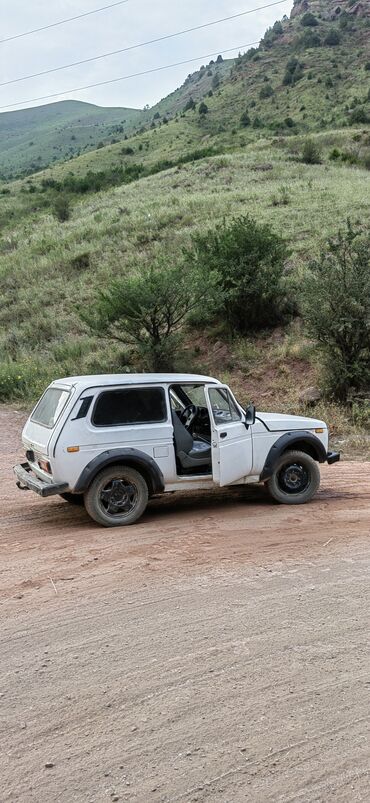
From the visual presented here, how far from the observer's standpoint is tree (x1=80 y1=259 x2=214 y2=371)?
56.5 ft

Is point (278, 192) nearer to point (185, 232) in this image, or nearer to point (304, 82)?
point (185, 232)

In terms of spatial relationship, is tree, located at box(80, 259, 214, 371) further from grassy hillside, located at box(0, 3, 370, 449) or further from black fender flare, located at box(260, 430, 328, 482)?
black fender flare, located at box(260, 430, 328, 482)

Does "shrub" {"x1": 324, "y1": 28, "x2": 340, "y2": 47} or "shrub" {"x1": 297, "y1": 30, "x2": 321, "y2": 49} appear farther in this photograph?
"shrub" {"x1": 297, "y1": 30, "x2": 321, "y2": 49}

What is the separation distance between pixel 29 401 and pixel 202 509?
31.1 ft

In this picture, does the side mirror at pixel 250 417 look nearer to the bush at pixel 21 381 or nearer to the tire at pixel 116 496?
the tire at pixel 116 496

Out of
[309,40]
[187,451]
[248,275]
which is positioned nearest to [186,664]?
[187,451]

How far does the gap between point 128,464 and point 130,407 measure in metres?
0.65

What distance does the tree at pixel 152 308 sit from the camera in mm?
17219

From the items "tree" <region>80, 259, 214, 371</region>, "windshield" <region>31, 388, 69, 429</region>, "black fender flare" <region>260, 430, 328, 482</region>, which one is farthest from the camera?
"tree" <region>80, 259, 214, 371</region>

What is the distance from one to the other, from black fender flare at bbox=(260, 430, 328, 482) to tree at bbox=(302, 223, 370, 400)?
6464 millimetres

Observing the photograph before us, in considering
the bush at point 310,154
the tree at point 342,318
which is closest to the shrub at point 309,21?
the bush at point 310,154

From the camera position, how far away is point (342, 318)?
46.9 feet

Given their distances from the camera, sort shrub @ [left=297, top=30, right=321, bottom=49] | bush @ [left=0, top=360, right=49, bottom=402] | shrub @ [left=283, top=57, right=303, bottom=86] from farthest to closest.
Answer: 1. shrub @ [left=297, top=30, right=321, bottom=49]
2. shrub @ [left=283, top=57, right=303, bottom=86]
3. bush @ [left=0, top=360, right=49, bottom=402]

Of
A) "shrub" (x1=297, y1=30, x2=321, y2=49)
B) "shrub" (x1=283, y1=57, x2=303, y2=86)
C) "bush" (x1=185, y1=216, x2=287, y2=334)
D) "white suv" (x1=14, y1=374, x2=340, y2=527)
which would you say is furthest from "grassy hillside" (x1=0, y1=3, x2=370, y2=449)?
"shrub" (x1=297, y1=30, x2=321, y2=49)
